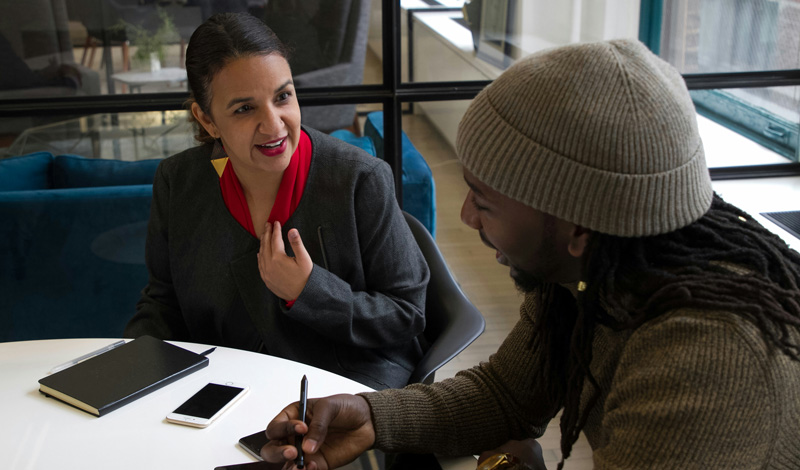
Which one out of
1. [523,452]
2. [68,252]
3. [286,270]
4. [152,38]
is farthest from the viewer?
[152,38]

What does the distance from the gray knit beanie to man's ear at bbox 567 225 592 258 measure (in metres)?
0.05

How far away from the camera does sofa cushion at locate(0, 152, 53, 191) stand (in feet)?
9.16

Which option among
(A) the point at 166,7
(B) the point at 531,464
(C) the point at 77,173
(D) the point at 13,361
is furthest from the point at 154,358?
(A) the point at 166,7

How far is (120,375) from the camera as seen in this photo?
1.38m

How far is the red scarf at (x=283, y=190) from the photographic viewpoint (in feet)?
5.72

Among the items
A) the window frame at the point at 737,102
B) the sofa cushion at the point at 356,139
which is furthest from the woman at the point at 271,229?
the window frame at the point at 737,102

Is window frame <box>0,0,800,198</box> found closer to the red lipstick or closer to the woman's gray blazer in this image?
the woman's gray blazer

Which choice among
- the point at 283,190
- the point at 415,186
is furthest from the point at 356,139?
the point at 283,190

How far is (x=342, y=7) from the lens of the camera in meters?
2.91

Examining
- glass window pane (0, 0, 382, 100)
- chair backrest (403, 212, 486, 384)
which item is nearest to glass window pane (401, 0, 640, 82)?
glass window pane (0, 0, 382, 100)

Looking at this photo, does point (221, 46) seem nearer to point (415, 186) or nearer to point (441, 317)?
point (441, 317)

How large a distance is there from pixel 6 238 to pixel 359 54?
1486mm

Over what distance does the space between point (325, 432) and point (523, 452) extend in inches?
13.2

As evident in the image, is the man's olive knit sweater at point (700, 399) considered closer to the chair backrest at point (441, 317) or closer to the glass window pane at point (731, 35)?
the chair backrest at point (441, 317)
